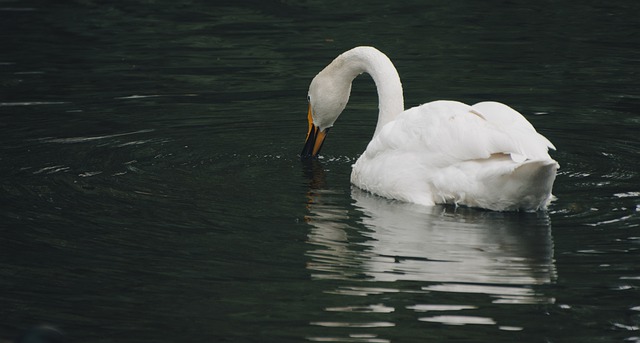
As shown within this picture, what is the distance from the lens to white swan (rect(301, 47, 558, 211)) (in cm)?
870

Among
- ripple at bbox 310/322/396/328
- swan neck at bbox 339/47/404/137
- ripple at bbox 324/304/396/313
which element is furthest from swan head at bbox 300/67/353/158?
ripple at bbox 310/322/396/328

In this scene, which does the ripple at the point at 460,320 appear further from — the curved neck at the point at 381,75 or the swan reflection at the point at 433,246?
the curved neck at the point at 381,75

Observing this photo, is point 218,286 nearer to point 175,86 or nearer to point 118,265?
point 118,265

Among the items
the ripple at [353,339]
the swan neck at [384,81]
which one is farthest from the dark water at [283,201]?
the swan neck at [384,81]

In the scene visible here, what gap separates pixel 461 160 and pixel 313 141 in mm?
2870

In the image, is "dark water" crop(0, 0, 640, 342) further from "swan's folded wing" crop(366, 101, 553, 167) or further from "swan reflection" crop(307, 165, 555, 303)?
"swan's folded wing" crop(366, 101, 553, 167)

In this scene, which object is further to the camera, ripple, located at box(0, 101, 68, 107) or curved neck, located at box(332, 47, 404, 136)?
ripple, located at box(0, 101, 68, 107)

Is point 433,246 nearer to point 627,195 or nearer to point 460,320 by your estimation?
point 460,320

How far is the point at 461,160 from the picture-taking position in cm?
899

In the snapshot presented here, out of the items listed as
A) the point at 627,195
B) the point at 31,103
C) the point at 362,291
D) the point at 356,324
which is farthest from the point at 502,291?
the point at 31,103

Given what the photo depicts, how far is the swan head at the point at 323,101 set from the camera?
37.7 feet

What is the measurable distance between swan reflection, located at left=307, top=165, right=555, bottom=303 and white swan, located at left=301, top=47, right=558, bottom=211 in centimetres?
14

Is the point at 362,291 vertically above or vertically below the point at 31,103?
above

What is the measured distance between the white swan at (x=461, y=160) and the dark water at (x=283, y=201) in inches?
6.4
